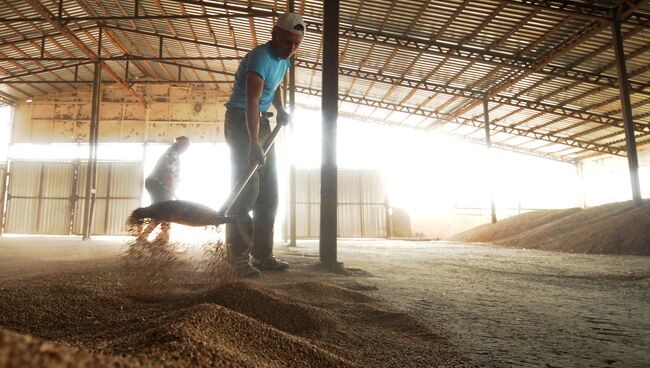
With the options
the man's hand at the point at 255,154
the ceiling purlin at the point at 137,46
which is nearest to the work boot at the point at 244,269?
the man's hand at the point at 255,154

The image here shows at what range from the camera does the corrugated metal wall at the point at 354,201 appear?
1731cm

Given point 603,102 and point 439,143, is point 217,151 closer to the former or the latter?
point 439,143

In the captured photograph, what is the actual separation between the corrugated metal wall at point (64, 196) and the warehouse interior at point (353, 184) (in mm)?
74

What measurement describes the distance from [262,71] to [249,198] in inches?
37.6

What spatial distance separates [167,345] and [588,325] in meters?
1.60

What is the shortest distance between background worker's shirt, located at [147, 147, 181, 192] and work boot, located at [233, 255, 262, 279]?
357 centimetres

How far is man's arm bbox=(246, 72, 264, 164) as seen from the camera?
268 cm

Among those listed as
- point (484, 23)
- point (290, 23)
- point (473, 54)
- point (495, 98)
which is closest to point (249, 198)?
point (290, 23)

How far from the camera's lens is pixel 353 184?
18125mm

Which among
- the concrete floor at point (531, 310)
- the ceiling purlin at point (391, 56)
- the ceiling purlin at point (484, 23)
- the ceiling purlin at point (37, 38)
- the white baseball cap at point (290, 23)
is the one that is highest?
the ceiling purlin at point (37, 38)

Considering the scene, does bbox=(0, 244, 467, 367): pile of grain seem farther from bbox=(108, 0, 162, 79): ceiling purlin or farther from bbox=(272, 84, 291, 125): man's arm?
bbox=(108, 0, 162, 79): ceiling purlin

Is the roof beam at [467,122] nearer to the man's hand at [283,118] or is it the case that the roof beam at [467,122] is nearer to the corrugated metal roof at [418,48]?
the corrugated metal roof at [418,48]

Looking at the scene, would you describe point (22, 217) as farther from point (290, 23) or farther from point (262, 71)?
point (290, 23)

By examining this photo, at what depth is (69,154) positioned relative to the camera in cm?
1642
